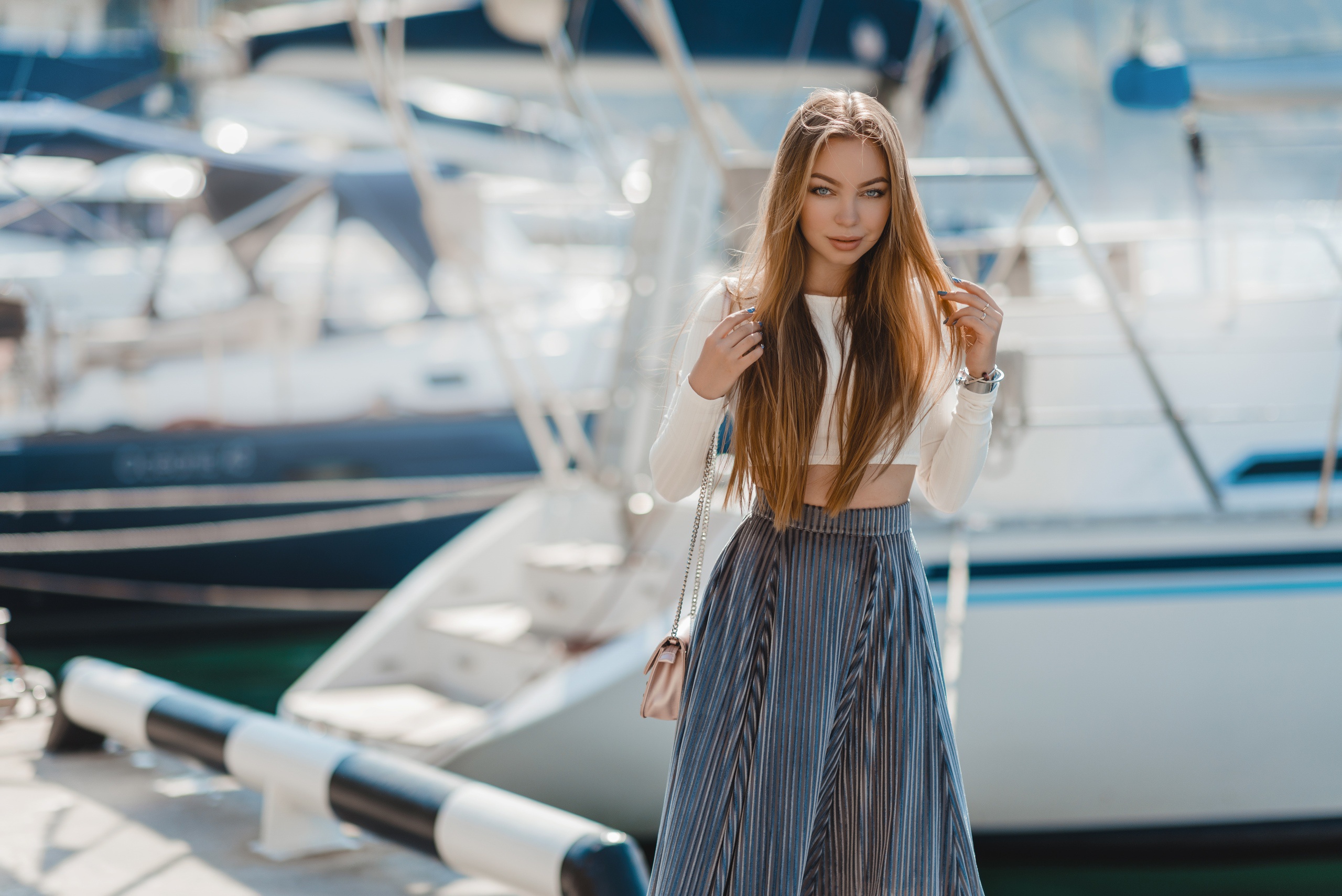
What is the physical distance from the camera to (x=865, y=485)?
1680mm

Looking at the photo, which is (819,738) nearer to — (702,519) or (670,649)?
(670,649)

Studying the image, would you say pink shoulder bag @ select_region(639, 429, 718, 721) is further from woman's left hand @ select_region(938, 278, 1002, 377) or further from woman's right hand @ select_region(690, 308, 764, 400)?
woman's left hand @ select_region(938, 278, 1002, 377)

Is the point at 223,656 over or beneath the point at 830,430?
beneath

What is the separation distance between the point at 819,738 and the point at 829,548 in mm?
250

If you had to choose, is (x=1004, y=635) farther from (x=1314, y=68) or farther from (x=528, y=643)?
(x=1314, y=68)

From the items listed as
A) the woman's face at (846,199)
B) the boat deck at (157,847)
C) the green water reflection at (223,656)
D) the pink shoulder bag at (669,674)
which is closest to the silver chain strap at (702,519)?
the pink shoulder bag at (669,674)

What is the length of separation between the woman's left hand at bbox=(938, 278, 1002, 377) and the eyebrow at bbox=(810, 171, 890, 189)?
169 millimetres

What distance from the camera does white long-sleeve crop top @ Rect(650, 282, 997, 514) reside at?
5.31ft

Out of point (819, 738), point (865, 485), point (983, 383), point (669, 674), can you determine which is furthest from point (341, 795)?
point (983, 383)

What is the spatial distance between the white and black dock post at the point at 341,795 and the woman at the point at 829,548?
80 cm

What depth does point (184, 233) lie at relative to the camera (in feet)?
36.5

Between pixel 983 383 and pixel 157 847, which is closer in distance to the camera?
pixel 983 383

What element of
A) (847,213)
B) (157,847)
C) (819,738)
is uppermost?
(847,213)

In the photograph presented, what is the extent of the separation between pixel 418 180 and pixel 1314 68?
330 cm
